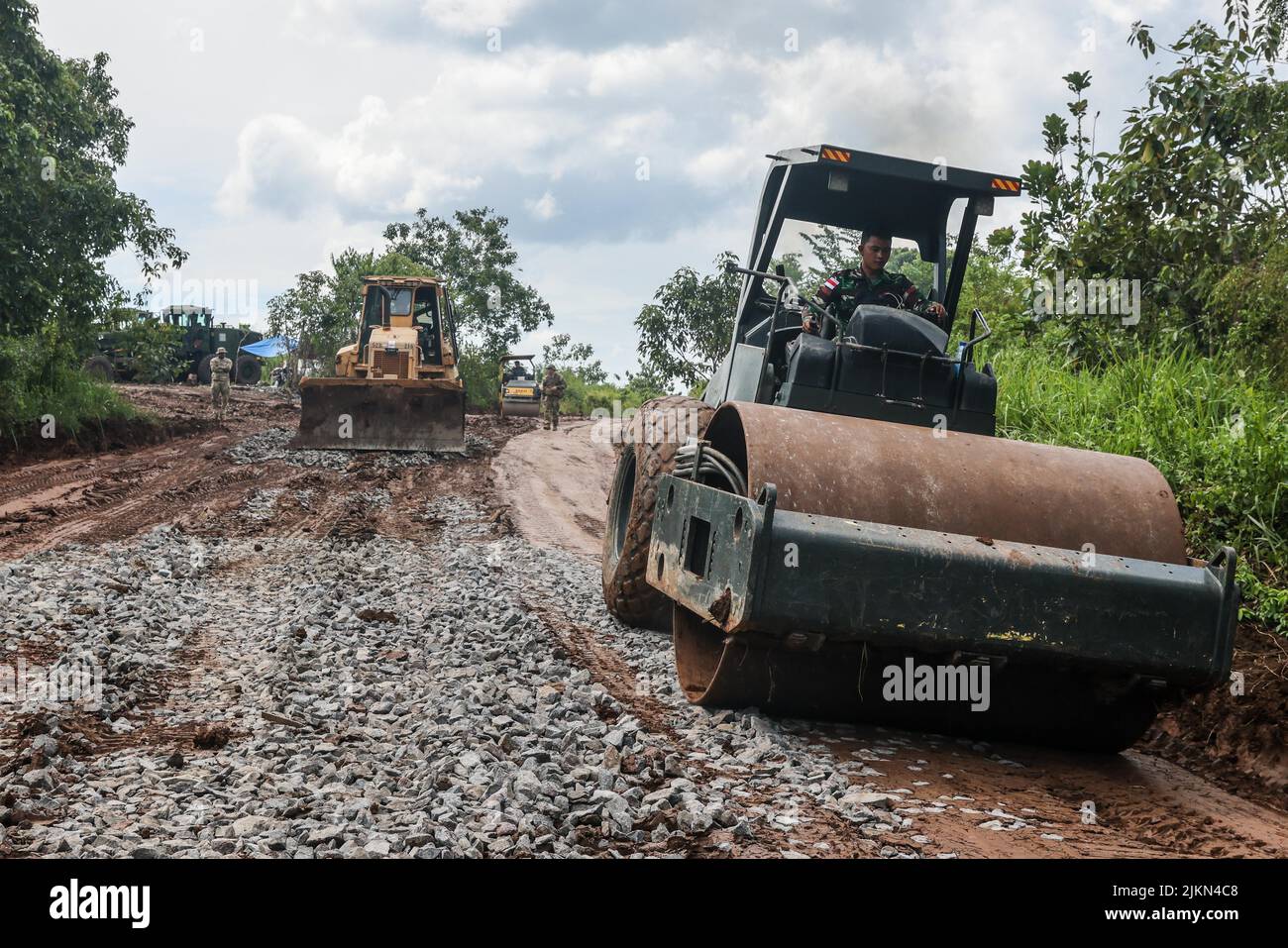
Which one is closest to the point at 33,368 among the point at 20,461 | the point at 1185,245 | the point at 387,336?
the point at 20,461

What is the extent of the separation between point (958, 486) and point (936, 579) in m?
0.63

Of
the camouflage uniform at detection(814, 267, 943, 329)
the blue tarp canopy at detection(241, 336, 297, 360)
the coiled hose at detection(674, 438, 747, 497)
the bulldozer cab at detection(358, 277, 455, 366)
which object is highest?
the blue tarp canopy at detection(241, 336, 297, 360)

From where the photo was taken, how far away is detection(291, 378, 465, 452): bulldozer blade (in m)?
17.7

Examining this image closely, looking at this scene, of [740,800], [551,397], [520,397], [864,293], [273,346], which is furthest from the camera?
[273,346]

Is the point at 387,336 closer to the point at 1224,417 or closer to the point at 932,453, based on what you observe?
the point at 1224,417

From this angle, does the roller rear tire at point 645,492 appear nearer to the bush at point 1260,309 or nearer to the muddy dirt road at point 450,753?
the muddy dirt road at point 450,753

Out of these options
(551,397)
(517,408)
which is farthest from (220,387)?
(517,408)

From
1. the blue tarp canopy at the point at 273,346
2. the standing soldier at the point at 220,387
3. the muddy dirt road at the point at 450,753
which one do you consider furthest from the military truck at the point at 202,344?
the muddy dirt road at the point at 450,753

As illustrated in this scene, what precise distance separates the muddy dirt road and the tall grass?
2.16 m

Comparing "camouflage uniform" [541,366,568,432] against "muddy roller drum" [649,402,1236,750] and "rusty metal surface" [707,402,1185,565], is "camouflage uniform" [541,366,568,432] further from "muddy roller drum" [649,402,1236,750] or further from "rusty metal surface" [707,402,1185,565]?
"rusty metal surface" [707,402,1185,565]

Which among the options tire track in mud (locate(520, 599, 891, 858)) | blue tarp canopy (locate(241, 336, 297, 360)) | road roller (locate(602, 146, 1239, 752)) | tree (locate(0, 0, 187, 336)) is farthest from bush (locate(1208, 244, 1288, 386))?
blue tarp canopy (locate(241, 336, 297, 360))

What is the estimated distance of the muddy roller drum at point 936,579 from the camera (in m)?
4.04

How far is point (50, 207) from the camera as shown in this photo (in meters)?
16.0

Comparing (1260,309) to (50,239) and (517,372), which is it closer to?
(50,239)
